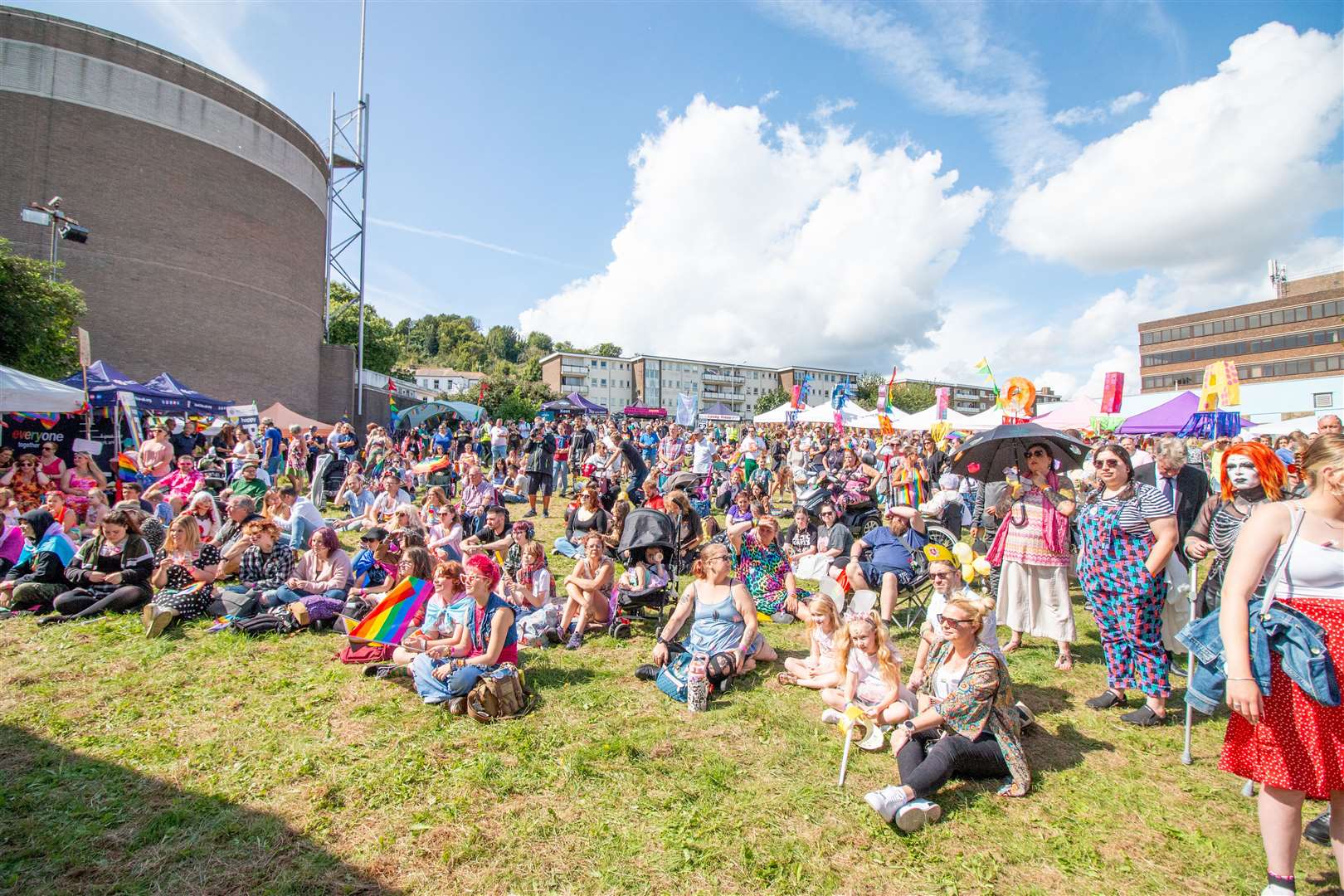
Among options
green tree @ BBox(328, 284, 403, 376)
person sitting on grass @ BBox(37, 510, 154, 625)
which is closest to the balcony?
green tree @ BBox(328, 284, 403, 376)

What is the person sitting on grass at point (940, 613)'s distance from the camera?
157 inches

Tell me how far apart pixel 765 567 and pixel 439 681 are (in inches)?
151

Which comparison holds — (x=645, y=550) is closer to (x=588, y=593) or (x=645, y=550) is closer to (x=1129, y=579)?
(x=588, y=593)

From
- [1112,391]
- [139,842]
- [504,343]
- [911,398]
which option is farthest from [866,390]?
[139,842]

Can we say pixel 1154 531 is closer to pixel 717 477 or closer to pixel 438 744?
pixel 438 744

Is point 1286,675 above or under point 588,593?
above

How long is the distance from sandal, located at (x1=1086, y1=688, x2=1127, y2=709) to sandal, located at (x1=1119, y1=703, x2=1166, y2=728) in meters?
0.21

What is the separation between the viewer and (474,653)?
4719 millimetres

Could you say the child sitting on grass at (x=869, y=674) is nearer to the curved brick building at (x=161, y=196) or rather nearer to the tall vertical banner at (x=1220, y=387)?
the tall vertical banner at (x=1220, y=387)

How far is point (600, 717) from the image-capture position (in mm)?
4414

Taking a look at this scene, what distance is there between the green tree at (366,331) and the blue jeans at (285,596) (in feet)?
145

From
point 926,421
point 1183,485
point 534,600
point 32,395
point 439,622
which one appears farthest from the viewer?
point 926,421

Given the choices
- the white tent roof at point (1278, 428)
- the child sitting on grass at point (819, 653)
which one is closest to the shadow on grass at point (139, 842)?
the child sitting on grass at point (819, 653)

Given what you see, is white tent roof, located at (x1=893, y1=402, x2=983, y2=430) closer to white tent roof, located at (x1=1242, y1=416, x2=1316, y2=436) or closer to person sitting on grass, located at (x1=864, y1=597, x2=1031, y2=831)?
white tent roof, located at (x1=1242, y1=416, x2=1316, y2=436)
